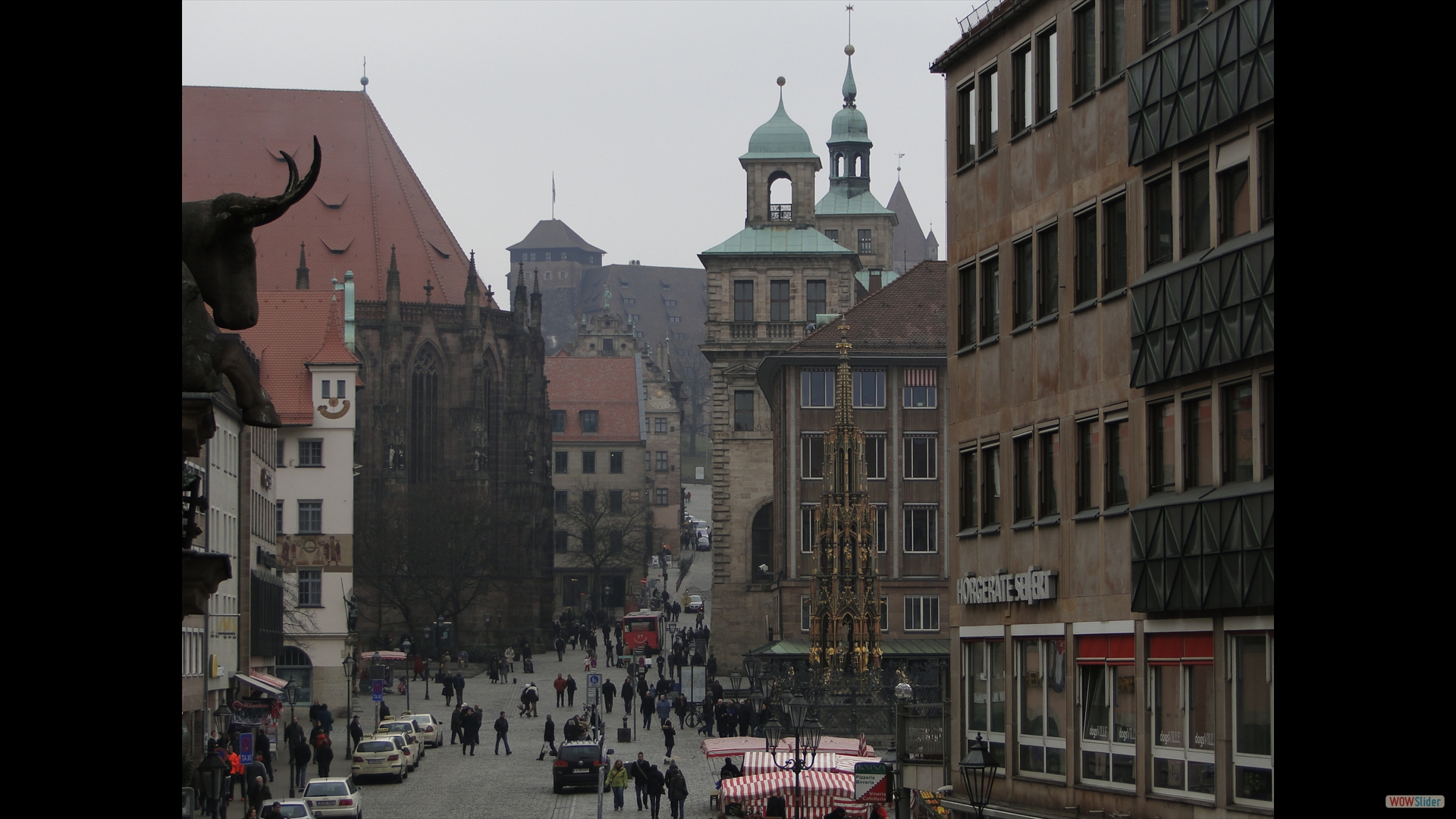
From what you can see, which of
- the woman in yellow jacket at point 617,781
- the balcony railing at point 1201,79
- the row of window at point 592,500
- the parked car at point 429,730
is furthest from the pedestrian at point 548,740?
the row of window at point 592,500

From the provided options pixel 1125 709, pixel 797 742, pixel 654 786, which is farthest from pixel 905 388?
pixel 1125 709

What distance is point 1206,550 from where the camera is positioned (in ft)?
80.3

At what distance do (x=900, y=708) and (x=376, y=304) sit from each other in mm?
72762

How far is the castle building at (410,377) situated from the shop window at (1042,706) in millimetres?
69682

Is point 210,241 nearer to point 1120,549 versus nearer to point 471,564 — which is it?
point 1120,549

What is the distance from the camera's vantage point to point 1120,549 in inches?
1085

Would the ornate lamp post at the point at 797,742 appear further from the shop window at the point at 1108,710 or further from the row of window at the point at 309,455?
the row of window at the point at 309,455

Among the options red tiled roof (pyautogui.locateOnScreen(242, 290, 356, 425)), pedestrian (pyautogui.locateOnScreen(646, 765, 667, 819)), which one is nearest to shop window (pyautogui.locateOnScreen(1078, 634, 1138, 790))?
pedestrian (pyautogui.locateOnScreen(646, 765, 667, 819))

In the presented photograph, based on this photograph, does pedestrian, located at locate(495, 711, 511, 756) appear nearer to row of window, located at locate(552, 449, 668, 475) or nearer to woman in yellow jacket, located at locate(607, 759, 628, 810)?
woman in yellow jacket, located at locate(607, 759, 628, 810)

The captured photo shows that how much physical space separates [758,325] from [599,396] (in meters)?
58.5

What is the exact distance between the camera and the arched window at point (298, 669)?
240ft

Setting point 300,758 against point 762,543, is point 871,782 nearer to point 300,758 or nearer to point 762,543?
point 300,758
